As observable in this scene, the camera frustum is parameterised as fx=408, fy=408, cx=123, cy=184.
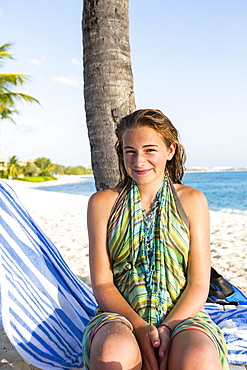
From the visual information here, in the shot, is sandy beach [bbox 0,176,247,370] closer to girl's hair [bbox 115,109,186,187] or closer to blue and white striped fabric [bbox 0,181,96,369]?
blue and white striped fabric [bbox 0,181,96,369]

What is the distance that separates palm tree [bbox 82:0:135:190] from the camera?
3660 mm

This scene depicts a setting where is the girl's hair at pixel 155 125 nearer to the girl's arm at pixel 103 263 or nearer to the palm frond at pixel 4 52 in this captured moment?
the girl's arm at pixel 103 263

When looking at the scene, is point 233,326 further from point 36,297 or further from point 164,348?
point 36,297

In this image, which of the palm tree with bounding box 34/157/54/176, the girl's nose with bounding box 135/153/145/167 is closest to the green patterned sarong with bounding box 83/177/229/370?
the girl's nose with bounding box 135/153/145/167

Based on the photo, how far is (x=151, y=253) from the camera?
86.0 inches

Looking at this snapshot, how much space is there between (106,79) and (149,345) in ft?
8.15

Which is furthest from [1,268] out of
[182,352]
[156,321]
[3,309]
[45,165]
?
[45,165]

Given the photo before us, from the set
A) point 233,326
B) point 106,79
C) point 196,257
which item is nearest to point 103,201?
point 196,257

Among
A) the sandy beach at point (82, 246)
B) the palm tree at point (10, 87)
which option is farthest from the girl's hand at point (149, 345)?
the palm tree at point (10, 87)

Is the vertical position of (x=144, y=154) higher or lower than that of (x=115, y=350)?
higher

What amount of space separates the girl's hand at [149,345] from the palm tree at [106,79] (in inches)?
77.7

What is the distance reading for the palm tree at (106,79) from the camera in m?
3.66

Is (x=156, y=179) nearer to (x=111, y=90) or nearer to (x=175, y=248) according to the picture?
(x=175, y=248)

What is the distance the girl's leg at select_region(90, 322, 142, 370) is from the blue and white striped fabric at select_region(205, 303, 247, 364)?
2.96 feet
